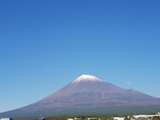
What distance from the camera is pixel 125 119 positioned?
80.1 metres

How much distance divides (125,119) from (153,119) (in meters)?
5.33

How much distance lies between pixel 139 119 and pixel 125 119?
7.72 ft

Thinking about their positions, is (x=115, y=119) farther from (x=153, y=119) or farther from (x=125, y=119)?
(x=153, y=119)

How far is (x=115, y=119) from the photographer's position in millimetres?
80500

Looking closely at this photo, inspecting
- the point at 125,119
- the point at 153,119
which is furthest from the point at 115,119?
the point at 153,119

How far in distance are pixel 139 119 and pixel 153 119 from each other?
391 centimetres

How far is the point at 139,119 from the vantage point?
263ft

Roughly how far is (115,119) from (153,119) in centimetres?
692

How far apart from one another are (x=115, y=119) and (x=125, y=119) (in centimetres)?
169

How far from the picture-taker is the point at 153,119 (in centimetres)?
7675
